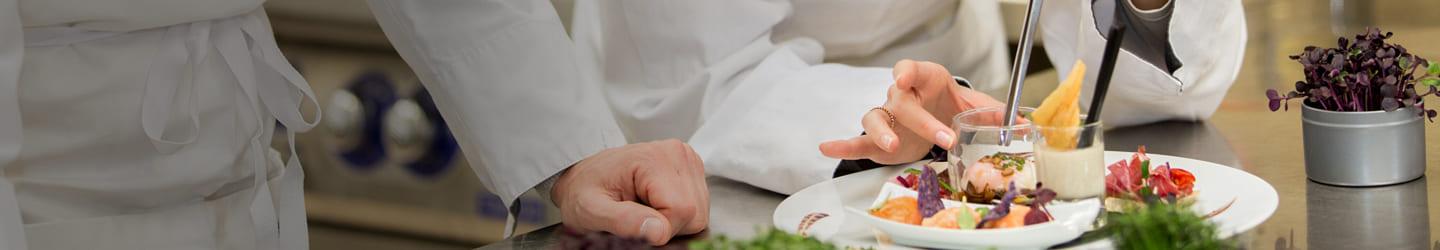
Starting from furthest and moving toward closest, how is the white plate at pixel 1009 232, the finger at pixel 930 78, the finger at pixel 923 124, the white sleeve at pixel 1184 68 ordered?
the white sleeve at pixel 1184 68, the finger at pixel 930 78, the finger at pixel 923 124, the white plate at pixel 1009 232

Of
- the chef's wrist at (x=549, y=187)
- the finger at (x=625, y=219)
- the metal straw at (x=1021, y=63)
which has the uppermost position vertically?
the metal straw at (x=1021, y=63)

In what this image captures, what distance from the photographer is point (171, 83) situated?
1182mm

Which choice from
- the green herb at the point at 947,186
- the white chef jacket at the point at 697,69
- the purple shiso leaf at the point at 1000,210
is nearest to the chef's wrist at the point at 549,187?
the white chef jacket at the point at 697,69

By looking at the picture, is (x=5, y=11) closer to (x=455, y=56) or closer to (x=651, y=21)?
(x=455, y=56)

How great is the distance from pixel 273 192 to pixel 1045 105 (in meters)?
0.76

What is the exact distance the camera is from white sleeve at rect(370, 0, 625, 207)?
4.22 feet

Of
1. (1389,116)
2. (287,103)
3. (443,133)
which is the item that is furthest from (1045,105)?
(443,133)

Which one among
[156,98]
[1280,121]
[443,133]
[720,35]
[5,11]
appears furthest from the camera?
[443,133]

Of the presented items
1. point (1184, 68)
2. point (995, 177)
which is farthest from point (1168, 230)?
point (1184, 68)

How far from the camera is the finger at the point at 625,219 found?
1054 millimetres

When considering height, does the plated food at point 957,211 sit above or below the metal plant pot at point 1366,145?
above

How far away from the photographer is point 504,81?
1.30 metres

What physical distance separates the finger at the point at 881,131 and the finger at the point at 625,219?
177 mm

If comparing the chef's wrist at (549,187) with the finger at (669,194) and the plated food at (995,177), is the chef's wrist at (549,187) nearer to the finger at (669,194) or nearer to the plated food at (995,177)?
the finger at (669,194)
